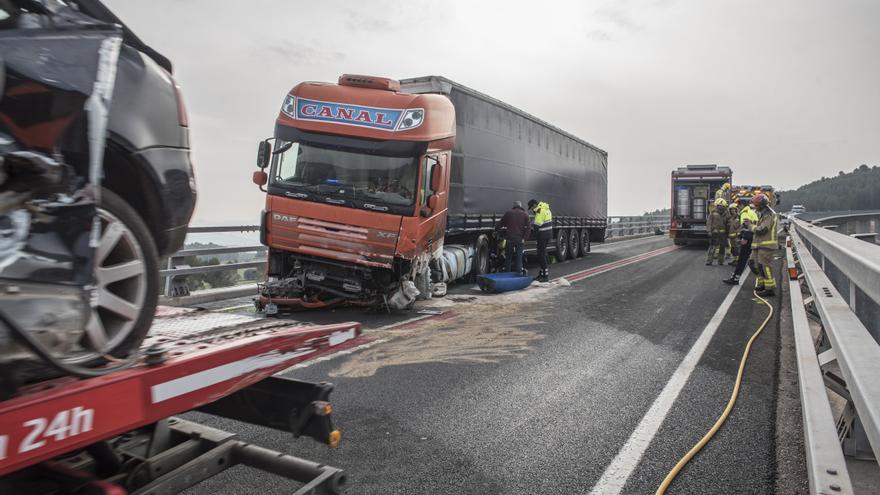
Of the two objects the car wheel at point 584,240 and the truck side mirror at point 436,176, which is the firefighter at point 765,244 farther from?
the car wheel at point 584,240

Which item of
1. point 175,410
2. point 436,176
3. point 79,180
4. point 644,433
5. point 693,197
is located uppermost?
point 693,197

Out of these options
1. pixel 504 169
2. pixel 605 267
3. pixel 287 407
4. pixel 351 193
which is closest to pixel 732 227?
pixel 605 267

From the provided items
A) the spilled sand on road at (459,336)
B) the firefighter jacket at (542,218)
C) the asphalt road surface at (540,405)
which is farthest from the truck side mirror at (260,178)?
the firefighter jacket at (542,218)

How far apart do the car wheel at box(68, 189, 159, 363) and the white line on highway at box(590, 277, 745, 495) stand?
2439mm

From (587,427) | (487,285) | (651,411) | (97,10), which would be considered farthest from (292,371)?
(487,285)

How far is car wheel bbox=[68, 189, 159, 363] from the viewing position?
224 cm

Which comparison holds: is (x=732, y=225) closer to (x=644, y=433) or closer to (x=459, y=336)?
(x=459, y=336)

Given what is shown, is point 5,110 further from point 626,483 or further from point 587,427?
point 587,427

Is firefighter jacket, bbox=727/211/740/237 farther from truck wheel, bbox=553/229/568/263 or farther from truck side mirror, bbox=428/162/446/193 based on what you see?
truck side mirror, bbox=428/162/446/193

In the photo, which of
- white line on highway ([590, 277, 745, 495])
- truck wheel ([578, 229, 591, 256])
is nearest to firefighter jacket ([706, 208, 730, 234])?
truck wheel ([578, 229, 591, 256])

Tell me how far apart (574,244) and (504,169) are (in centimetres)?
752

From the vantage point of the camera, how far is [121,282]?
2398mm

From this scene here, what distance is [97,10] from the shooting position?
2.37 metres

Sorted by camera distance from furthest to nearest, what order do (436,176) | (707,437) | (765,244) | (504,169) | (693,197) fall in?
(693,197) < (504,169) < (765,244) < (436,176) < (707,437)
